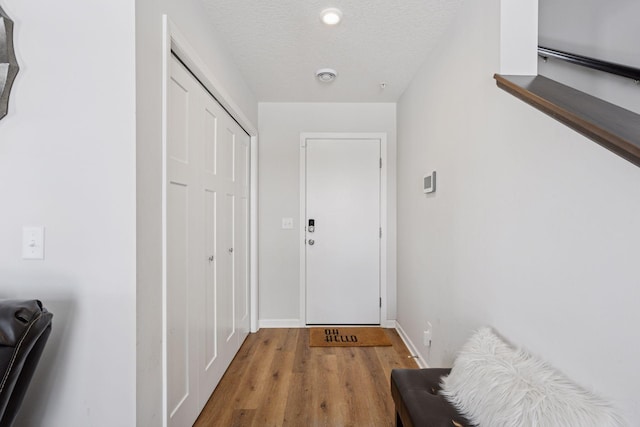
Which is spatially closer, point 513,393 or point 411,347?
point 513,393

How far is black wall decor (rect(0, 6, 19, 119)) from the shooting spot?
1.00 m

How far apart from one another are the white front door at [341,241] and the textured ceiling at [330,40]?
0.75m

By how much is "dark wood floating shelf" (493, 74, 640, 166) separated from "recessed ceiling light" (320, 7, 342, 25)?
3.15 feet

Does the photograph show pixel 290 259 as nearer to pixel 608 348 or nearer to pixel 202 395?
pixel 202 395

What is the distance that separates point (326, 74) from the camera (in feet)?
7.80

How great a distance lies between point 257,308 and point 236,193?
124 centimetres

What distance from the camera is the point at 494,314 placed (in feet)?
4.19

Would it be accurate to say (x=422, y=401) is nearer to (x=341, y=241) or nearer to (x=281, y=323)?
(x=341, y=241)

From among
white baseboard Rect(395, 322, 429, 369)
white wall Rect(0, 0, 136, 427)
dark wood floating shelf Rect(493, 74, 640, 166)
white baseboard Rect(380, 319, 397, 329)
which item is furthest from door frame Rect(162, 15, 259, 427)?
white baseboard Rect(380, 319, 397, 329)

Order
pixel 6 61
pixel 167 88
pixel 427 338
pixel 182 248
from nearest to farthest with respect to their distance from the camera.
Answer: pixel 6 61 → pixel 167 88 → pixel 182 248 → pixel 427 338

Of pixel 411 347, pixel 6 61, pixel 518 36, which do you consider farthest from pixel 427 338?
pixel 6 61

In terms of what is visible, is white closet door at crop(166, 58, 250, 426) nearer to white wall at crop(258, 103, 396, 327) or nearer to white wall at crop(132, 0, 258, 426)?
white wall at crop(132, 0, 258, 426)

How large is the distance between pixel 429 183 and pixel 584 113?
1.19 meters

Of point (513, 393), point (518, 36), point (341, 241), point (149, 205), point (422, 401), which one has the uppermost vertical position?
point (518, 36)
